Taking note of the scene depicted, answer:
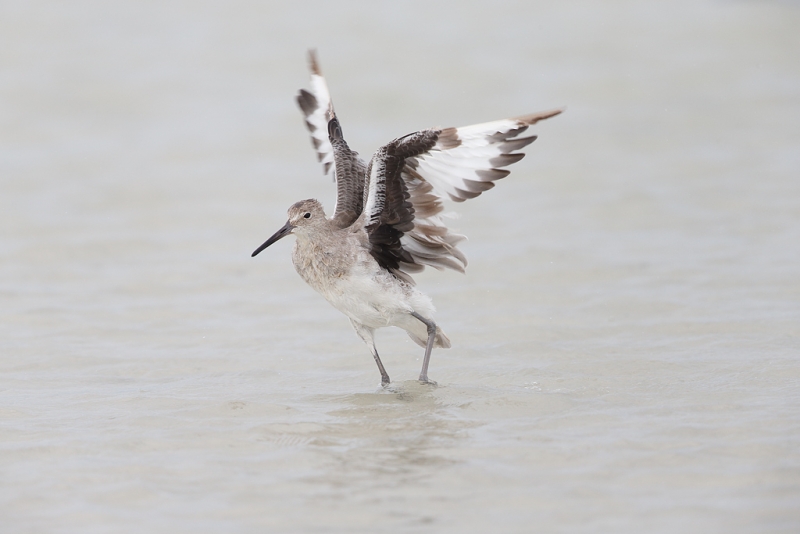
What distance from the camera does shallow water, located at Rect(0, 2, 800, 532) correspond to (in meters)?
5.88

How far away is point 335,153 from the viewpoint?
8602 millimetres

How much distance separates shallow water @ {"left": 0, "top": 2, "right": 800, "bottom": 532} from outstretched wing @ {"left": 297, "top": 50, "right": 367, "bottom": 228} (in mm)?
1403

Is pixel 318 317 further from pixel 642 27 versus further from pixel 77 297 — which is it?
pixel 642 27

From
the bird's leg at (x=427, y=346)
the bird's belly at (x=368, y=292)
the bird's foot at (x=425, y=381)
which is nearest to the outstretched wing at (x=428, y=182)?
the bird's belly at (x=368, y=292)

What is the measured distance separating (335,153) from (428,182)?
1293mm

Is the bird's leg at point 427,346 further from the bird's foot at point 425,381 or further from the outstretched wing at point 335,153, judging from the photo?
the outstretched wing at point 335,153

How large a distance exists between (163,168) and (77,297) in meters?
5.13

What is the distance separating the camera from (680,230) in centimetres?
1273

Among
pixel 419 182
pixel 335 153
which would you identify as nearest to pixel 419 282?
pixel 335 153

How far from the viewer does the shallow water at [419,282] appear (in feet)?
19.3

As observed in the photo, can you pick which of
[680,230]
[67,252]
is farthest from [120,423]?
[680,230]

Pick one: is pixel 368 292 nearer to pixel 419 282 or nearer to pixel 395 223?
pixel 395 223

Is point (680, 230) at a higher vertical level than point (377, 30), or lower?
lower

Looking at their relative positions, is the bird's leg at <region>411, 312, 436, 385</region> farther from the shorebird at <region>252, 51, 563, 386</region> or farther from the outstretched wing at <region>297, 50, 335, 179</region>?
the outstretched wing at <region>297, 50, 335, 179</region>
